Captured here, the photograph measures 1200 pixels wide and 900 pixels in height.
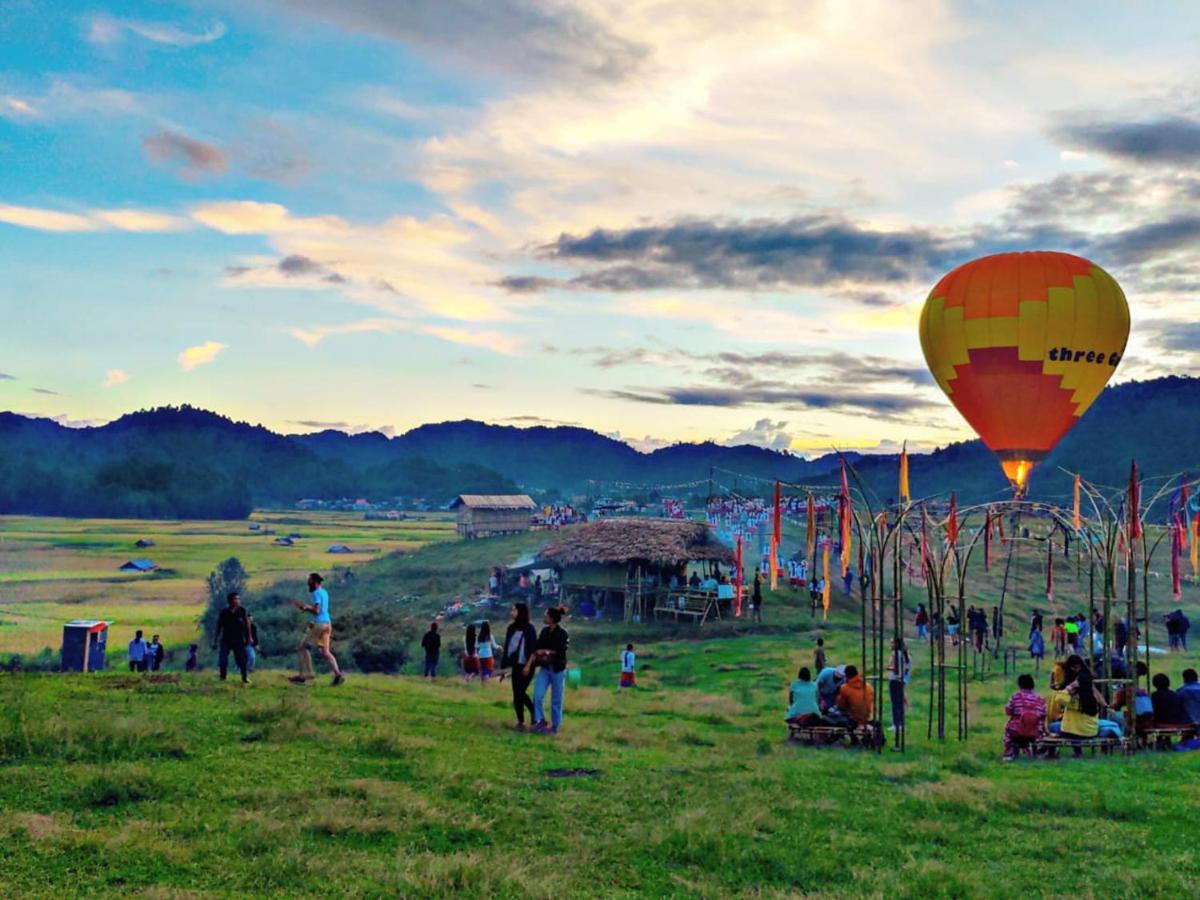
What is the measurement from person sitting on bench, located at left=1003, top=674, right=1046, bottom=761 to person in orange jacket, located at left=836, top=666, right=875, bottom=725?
7.75 feet

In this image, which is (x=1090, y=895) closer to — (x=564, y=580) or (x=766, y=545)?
(x=564, y=580)

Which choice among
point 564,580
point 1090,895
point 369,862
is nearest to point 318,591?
point 369,862

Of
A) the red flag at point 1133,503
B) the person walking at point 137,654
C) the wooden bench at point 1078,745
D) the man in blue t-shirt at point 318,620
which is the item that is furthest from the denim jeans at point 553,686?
the person walking at point 137,654

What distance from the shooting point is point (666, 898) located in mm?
8805

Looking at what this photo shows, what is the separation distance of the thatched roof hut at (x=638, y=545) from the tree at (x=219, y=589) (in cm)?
1877

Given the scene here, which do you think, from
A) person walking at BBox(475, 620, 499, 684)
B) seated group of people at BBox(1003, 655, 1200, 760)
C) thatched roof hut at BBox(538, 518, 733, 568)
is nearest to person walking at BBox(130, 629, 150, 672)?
person walking at BBox(475, 620, 499, 684)

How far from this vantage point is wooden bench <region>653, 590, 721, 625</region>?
46.5 metres

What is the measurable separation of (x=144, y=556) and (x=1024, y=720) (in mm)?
96035

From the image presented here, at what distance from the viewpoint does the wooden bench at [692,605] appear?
46.5m

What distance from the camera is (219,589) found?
66.9 m

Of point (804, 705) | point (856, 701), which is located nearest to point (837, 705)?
point (856, 701)

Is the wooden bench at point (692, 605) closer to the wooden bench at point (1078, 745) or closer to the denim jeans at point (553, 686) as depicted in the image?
the wooden bench at point (1078, 745)

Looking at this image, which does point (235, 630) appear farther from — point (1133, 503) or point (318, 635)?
point (1133, 503)

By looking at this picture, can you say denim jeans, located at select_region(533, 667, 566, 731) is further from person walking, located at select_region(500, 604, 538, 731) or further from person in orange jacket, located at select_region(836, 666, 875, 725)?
person in orange jacket, located at select_region(836, 666, 875, 725)
